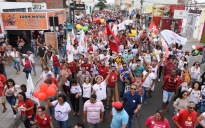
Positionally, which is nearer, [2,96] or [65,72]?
[2,96]

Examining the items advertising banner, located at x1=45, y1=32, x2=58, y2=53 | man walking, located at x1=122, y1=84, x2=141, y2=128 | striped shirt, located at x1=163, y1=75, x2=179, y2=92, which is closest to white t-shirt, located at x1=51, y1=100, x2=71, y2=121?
man walking, located at x1=122, y1=84, x2=141, y2=128

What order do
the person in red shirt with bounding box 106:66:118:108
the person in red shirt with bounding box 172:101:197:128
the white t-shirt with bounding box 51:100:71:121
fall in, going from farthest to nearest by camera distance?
the person in red shirt with bounding box 106:66:118:108, the white t-shirt with bounding box 51:100:71:121, the person in red shirt with bounding box 172:101:197:128

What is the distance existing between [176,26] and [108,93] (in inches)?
1026

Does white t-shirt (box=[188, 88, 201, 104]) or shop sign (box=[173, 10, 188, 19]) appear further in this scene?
shop sign (box=[173, 10, 188, 19])

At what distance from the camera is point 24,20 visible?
13.0 m

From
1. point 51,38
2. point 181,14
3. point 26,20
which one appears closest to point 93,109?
point 51,38

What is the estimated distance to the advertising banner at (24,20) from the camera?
12836 millimetres

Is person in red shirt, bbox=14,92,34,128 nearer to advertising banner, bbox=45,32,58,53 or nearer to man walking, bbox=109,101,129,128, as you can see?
man walking, bbox=109,101,129,128

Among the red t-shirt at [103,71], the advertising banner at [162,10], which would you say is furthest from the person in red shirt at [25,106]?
the advertising banner at [162,10]

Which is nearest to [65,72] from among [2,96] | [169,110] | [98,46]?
[2,96]

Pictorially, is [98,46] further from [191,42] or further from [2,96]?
[191,42]

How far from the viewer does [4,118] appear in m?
5.88

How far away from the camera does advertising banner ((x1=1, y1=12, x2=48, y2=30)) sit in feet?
42.1

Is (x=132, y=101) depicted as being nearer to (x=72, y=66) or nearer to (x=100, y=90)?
(x=100, y=90)
